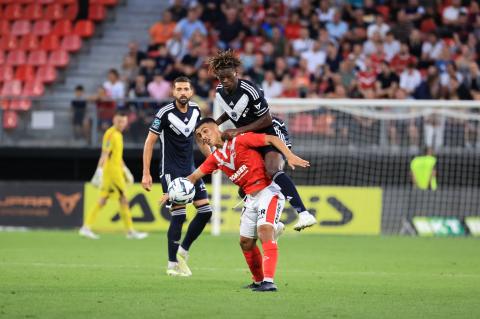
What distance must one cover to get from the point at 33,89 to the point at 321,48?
7.30 metres

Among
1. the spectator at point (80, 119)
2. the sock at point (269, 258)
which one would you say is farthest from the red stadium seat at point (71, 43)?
the sock at point (269, 258)

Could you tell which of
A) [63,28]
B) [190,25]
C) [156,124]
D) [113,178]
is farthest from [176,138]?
[63,28]

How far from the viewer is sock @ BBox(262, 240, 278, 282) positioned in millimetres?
9906

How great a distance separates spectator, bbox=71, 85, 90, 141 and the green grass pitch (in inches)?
165

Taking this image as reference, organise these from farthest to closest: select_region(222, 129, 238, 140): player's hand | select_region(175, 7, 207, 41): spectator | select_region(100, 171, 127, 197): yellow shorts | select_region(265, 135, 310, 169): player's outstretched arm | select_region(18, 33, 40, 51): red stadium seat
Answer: select_region(18, 33, 40, 51): red stadium seat, select_region(175, 7, 207, 41): spectator, select_region(100, 171, 127, 197): yellow shorts, select_region(222, 129, 238, 140): player's hand, select_region(265, 135, 310, 169): player's outstretched arm

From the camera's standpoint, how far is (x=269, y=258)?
32.5 feet

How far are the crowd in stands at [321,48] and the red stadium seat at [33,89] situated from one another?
205cm

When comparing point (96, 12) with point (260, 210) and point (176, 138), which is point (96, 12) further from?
point (260, 210)

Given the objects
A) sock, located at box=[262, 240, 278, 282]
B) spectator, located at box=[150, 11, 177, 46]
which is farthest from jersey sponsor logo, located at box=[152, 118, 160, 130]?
spectator, located at box=[150, 11, 177, 46]

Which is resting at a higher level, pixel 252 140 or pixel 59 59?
pixel 59 59

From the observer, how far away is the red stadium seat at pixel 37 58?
26.9 meters

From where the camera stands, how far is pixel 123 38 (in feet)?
91.4

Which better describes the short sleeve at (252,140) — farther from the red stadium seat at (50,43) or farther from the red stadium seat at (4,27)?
the red stadium seat at (4,27)

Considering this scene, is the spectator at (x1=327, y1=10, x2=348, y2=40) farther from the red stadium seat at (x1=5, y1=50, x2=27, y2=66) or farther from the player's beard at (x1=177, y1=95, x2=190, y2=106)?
the player's beard at (x1=177, y1=95, x2=190, y2=106)
